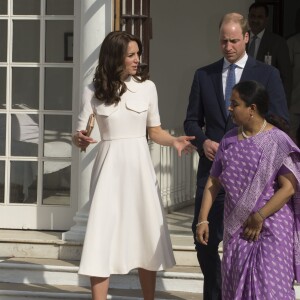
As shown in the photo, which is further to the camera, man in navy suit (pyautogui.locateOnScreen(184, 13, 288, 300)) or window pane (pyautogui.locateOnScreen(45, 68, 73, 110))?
window pane (pyautogui.locateOnScreen(45, 68, 73, 110))

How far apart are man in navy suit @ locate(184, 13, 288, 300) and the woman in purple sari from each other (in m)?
0.67

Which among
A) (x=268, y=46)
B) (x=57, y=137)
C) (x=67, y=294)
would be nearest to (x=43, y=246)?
(x=67, y=294)

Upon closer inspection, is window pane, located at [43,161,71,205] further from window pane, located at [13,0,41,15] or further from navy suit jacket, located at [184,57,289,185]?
navy suit jacket, located at [184,57,289,185]

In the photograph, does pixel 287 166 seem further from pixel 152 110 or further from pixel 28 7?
pixel 28 7

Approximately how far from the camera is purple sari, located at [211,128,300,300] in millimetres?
5777

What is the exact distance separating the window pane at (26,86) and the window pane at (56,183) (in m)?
0.50

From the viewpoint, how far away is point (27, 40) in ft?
29.0

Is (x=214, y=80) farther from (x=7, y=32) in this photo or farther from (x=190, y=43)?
(x=190, y=43)

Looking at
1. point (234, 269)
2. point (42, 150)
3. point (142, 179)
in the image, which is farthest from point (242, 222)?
point (42, 150)

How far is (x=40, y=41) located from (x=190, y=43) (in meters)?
2.57

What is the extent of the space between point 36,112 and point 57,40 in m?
0.59

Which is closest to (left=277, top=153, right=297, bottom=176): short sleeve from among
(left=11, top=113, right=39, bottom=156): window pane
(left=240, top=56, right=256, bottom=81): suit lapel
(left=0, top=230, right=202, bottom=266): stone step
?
(left=240, top=56, right=256, bottom=81): suit lapel

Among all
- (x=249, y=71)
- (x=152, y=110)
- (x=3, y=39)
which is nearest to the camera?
(x=249, y=71)

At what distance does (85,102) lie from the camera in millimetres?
6766
